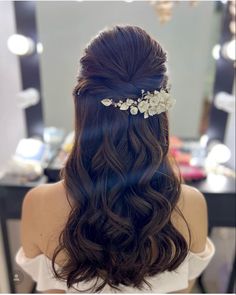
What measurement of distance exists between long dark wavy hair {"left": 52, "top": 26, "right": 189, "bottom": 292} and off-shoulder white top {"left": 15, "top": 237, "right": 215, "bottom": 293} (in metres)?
0.03

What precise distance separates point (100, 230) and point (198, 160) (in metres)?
0.84

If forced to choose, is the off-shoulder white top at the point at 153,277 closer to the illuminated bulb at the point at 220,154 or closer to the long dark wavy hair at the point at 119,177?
the long dark wavy hair at the point at 119,177

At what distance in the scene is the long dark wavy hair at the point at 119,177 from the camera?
0.56 metres

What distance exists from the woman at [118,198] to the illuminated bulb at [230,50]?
0.84m

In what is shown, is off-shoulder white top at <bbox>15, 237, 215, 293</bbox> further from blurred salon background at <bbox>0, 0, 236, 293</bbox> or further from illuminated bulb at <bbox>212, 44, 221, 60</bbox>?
illuminated bulb at <bbox>212, 44, 221, 60</bbox>

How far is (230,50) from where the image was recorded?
1.25m

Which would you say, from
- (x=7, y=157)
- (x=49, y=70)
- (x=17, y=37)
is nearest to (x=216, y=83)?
(x=49, y=70)

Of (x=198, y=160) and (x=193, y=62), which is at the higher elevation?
(x=193, y=62)

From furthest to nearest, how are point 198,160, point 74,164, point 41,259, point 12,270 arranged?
point 198,160 < point 12,270 < point 41,259 < point 74,164

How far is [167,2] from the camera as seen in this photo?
1.20 metres

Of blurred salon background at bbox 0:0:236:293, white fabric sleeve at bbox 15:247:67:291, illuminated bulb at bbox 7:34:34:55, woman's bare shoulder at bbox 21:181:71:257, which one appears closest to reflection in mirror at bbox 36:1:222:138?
blurred salon background at bbox 0:0:236:293

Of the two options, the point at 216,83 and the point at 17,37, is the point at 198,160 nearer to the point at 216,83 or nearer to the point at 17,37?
the point at 216,83

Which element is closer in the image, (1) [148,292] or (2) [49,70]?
(1) [148,292]

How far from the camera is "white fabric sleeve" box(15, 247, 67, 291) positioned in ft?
2.51
